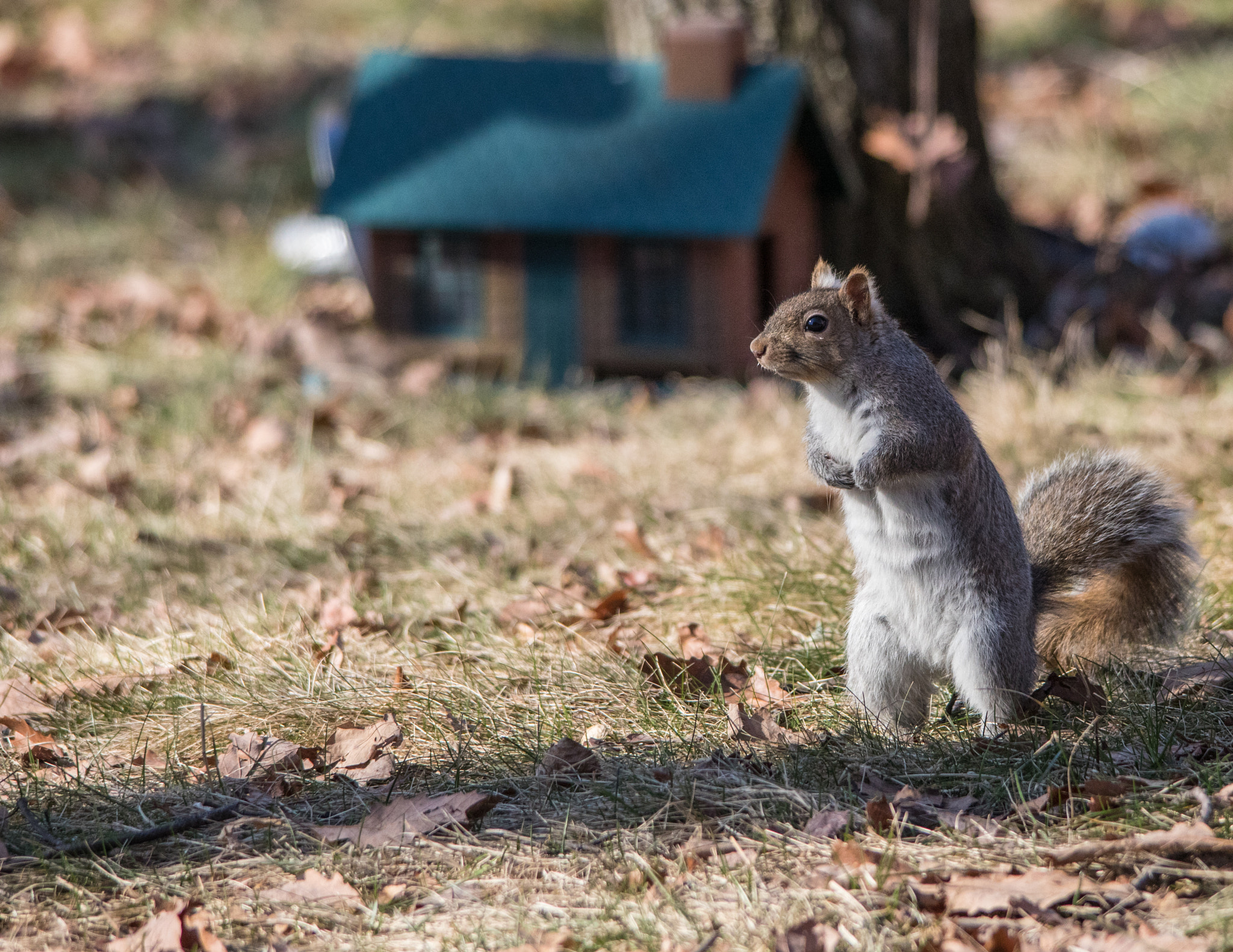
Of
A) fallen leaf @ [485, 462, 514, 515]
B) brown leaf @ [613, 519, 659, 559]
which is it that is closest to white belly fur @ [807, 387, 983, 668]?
brown leaf @ [613, 519, 659, 559]

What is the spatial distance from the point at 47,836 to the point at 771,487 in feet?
6.68

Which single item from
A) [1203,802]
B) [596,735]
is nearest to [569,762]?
[596,735]

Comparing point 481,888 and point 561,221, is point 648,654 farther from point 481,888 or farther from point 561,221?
point 561,221

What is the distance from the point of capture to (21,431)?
14.1ft

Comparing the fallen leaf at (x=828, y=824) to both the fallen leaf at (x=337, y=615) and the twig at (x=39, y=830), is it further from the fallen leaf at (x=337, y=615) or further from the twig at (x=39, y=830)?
the fallen leaf at (x=337, y=615)

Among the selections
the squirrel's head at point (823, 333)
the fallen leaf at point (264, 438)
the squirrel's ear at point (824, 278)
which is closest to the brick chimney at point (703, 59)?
the fallen leaf at point (264, 438)

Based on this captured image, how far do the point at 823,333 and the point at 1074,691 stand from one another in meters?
0.75

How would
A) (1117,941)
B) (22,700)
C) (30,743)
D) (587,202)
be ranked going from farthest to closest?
(587,202) < (22,700) < (30,743) < (1117,941)

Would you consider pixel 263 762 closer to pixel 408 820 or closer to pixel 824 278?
pixel 408 820

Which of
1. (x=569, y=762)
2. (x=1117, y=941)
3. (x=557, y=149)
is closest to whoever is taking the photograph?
(x=1117, y=941)

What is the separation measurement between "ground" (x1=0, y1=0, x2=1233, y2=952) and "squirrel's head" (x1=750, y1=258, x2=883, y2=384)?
59cm

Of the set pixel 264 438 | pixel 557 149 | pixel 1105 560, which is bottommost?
pixel 264 438

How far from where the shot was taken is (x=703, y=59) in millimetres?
4102

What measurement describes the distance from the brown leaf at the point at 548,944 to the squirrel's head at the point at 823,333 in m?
0.95
